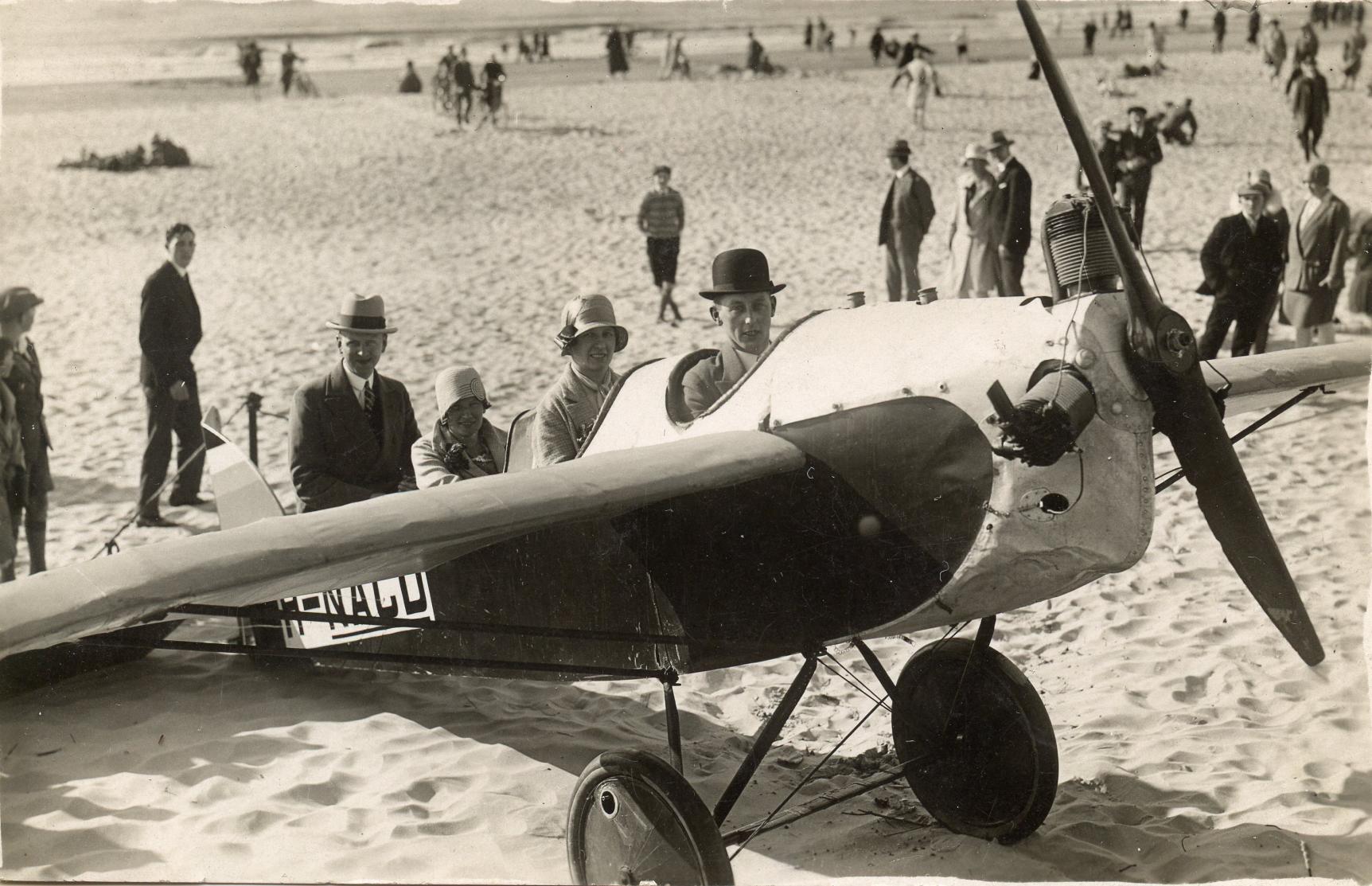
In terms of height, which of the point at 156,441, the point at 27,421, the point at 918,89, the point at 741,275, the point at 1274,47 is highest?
the point at 1274,47

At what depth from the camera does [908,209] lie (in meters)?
15.7

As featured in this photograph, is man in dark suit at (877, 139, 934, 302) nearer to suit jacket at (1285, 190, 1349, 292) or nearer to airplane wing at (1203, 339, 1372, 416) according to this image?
suit jacket at (1285, 190, 1349, 292)

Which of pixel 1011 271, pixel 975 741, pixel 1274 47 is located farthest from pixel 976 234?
pixel 1274 47

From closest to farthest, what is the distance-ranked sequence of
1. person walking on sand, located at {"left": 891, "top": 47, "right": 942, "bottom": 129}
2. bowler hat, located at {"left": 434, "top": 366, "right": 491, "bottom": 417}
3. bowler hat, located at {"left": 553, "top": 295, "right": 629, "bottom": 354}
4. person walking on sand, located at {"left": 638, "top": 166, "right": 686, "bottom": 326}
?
bowler hat, located at {"left": 553, "top": 295, "right": 629, "bottom": 354}, bowler hat, located at {"left": 434, "top": 366, "right": 491, "bottom": 417}, person walking on sand, located at {"left": 638, "top": 166, "right": 686, "bottom": 326}, person walking on sand, located at {"left": 891, "top": 47, "right": 942, "bottom": 129}

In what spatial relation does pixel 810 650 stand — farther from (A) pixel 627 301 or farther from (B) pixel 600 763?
(A) pixel 627 301

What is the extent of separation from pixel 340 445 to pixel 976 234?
980cm

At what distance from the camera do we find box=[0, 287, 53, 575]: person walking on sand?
8094mm

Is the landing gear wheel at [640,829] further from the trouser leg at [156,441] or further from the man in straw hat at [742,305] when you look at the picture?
the trouser leg at [156,441]

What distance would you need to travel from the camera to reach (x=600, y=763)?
4664mm

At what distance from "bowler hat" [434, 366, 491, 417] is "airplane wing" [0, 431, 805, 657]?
2.11 metres

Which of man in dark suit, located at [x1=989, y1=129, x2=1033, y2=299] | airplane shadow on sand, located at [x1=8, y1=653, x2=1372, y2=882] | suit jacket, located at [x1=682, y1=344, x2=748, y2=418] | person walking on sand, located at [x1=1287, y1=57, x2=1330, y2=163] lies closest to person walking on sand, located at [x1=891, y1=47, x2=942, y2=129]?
person walking on sand, located at [x1=1287, y1=57, x2=1330, y2=163]

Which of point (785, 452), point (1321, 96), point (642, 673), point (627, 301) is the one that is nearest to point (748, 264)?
point (785, 452)

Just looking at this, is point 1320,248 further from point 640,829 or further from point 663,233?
point 640,829

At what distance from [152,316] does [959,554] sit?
7942 millimetres
